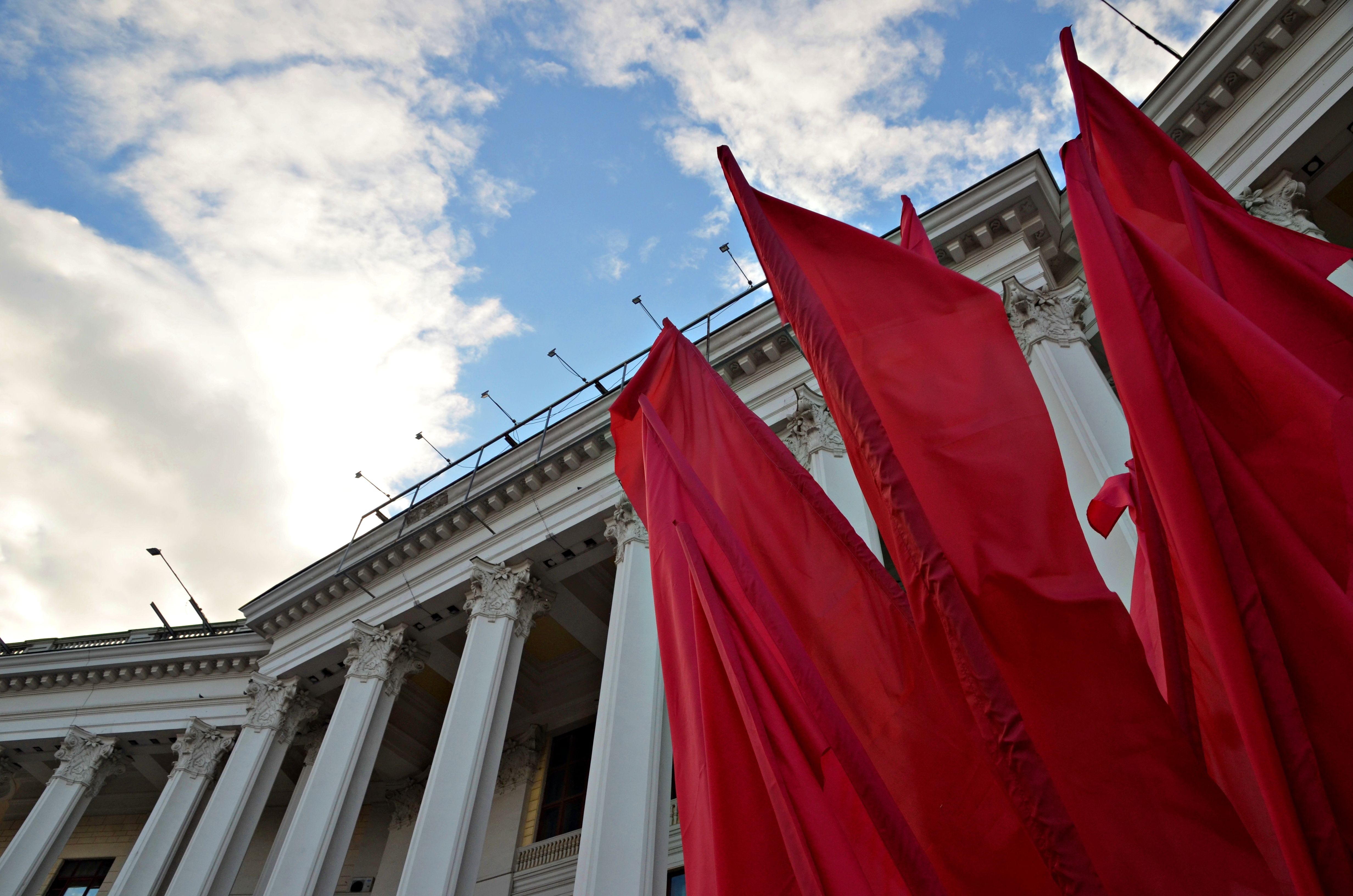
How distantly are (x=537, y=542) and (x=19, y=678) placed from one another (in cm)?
1506

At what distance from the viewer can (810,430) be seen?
12438 millimetres

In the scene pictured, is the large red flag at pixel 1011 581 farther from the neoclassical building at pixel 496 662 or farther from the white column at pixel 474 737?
the white column at pixel 474 737

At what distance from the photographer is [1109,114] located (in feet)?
13.8

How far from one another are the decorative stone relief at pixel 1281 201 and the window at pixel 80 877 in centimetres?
2665

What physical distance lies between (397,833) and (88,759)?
717cm

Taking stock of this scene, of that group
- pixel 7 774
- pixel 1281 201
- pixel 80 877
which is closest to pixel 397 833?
pixel 80 877

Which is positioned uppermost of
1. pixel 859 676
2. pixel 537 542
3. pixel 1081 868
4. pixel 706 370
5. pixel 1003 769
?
pixel 537 542

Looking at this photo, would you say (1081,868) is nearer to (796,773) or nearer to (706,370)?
(796,773)

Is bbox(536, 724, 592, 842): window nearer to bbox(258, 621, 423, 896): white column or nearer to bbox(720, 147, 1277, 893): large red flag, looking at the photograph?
bbox(258, 621, 423, 896): white column

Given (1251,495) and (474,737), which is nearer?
(1251,495)

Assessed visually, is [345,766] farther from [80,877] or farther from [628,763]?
[80,877]

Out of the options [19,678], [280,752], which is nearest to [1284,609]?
[280,752]

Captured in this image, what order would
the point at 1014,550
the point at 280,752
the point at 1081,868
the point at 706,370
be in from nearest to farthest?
the point at 1081,868, the point at 1014,550, the point at 706,370, the point at 280,752

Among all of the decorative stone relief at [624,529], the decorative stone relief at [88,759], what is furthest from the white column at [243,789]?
the decorative stone relief at [624,529]
